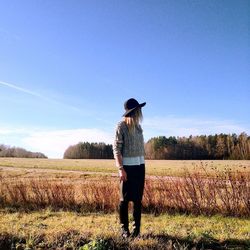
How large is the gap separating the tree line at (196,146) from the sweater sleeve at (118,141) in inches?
3303

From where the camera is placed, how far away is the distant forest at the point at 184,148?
301ft

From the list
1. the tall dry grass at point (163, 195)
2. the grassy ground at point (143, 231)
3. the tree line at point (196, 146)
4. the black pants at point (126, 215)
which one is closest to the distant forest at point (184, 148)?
the tree line at point (196, 146)

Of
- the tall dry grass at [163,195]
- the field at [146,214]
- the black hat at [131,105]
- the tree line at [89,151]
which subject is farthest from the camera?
the tree line at [89,151]

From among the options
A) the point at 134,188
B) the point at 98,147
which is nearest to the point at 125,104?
the point at 134,188

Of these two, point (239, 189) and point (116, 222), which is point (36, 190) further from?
point (239, 189)

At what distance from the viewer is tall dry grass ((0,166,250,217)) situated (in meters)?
9.47

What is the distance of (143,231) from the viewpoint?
7.26m

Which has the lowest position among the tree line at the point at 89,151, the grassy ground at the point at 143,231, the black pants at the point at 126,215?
the grassy ground at the point at 143,231

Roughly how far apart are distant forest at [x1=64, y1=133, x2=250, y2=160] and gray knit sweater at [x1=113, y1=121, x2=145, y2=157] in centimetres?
7801

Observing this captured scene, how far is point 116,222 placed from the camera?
8484 mm

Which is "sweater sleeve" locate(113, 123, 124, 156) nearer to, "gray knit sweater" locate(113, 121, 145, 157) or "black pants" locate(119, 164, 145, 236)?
"gray knit sweater" locate(113, 121, 145, 157)

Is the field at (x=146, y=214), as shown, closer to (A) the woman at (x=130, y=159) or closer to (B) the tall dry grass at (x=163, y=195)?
(B) the tall dry grass at (x=163, y=195)

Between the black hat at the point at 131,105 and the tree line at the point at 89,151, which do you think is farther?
the tree line at the point at 89,151

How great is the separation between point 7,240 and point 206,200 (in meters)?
5.31
